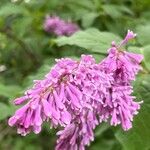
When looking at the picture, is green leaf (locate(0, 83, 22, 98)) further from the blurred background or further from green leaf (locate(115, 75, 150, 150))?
green leaf (locate(115, 75, 150, 150))

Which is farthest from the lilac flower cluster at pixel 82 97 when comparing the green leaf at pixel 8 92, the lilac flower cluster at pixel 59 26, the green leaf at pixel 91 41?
the lilac flower cluster at pixel 59 26

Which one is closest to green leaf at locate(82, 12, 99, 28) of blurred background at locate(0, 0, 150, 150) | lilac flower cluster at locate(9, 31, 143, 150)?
blurred background at locate(0, 0, 150, 150)

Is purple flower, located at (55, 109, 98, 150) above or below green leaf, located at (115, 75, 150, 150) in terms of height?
above

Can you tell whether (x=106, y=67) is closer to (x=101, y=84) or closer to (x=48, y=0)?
(x=101, y=84)

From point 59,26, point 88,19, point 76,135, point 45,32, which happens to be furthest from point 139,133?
point 45,32

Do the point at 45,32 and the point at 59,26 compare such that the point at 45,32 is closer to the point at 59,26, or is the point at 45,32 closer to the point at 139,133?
the point at 59,26

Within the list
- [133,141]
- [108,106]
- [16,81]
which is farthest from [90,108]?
[16,81]
